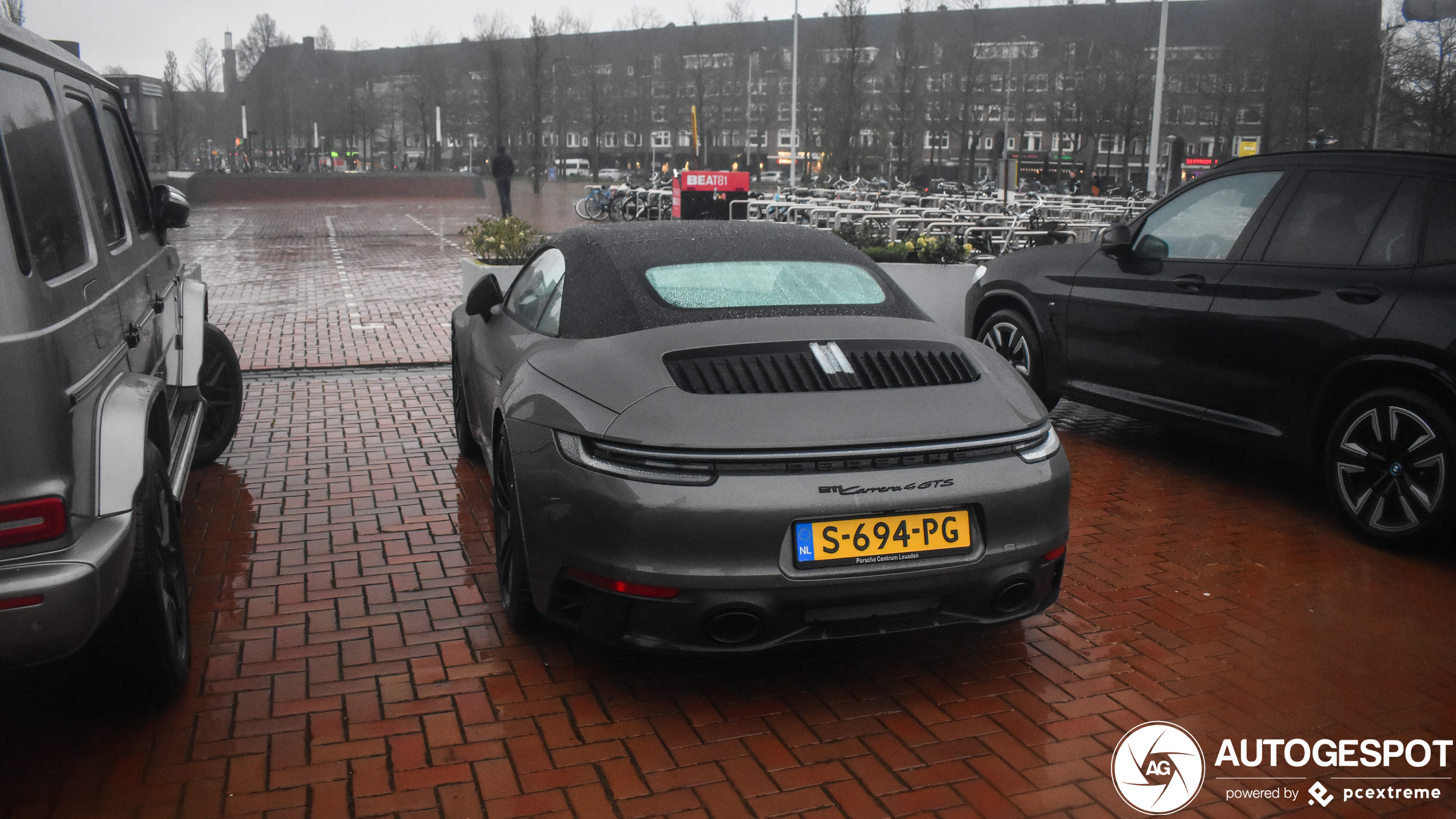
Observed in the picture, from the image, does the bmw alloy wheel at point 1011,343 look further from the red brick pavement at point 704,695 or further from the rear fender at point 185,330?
the rear fender at point 185,330

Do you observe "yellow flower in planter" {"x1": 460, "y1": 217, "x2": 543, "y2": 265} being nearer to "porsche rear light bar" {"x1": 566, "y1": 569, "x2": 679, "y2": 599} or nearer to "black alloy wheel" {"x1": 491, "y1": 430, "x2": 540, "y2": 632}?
"black alloy wheel" {"x1": 491, "y1": 430, "x2": 540, "y2": 632}

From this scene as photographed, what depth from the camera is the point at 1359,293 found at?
4.98 m

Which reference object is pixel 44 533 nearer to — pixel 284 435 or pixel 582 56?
pixel 284 435

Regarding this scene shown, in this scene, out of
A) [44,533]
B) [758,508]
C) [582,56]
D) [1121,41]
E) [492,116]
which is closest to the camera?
[44,533]

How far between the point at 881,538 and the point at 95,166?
2.98 metres

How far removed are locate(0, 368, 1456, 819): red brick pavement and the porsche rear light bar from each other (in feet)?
1.44

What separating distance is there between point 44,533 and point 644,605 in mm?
1464

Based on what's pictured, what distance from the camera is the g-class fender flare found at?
9.21 feet

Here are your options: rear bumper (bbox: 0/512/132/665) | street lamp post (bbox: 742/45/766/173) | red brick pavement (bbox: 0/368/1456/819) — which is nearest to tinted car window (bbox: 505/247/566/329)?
red brick pavement (bbox: 0/368/1456/819)

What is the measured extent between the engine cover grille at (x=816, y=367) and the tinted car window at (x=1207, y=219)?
2.89 meters

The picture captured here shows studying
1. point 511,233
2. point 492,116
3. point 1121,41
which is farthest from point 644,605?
point 1121,41

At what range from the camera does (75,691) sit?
11.5 ft

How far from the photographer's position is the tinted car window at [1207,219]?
18.8ft

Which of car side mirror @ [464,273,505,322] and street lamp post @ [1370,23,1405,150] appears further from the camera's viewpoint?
street lamp post @ [1370,23,1405,150]
